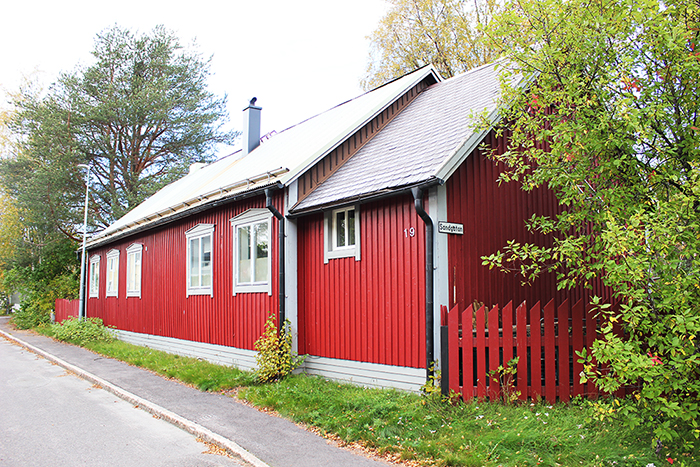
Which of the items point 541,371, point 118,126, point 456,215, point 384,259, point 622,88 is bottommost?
point 541,371

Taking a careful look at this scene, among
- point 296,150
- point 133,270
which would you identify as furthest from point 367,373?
point 133,270

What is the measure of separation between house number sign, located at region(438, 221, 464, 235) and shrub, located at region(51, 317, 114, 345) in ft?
47.5

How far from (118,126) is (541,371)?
30.1 meters

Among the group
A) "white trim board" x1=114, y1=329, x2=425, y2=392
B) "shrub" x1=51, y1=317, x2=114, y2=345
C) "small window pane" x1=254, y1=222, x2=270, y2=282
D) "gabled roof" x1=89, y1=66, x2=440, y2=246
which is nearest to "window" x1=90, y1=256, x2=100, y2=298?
"shrub" x1=51, y1=317, x2=114, y2=345

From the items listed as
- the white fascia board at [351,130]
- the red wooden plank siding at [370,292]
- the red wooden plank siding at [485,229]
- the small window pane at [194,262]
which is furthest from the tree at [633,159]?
the small window pane at [194,262]

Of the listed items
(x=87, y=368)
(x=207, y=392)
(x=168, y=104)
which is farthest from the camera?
(x=168, y=104)

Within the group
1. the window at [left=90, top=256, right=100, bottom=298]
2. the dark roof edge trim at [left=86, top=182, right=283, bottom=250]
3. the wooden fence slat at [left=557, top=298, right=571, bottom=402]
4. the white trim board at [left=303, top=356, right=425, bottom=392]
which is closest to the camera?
the wooden fence slat at [left=557, top=298, right=571, bottom=402]

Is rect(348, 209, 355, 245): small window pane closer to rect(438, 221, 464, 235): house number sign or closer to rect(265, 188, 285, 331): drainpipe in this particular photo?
rect(265, 188, 285, 331): drainpipe

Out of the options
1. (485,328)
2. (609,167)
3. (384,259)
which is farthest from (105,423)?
(609,167)

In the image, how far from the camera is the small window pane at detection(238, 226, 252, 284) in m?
11.6

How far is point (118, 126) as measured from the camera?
31453 millimetres

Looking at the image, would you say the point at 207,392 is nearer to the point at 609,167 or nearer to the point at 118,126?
the point at 609,167

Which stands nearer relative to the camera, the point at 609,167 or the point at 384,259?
the point at 609,167

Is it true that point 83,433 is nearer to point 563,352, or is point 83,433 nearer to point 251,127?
point 563,352
